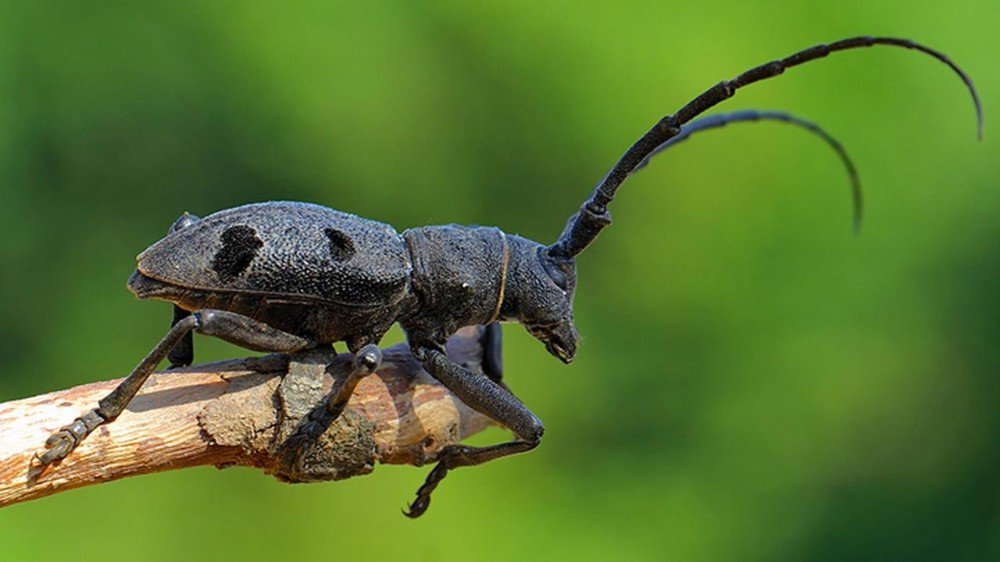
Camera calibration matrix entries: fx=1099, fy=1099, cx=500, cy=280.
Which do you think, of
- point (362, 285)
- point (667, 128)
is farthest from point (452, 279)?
point (667, 128)

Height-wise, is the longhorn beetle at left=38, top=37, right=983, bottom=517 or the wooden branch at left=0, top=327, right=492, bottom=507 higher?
the longhorn beetle at left=38, top=37, right=983, bottom=517

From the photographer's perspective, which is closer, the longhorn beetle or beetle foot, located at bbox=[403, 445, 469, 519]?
the longhorn beetle

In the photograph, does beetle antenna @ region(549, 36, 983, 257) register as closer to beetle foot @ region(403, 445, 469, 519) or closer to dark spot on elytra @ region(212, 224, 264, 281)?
beetle foot @ region(403, 445, 469, 519)

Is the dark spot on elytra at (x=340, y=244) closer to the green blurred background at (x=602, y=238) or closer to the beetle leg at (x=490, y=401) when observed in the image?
the beetle leg at (x=490, y=401)

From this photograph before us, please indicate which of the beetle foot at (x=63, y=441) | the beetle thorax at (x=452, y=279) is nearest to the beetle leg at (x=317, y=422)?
the beetle thorax at (x=452, y=279)

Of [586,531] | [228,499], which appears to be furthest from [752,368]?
[228,499]

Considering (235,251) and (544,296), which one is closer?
(235,251)

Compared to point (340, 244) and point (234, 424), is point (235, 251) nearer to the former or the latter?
point (340, 244)

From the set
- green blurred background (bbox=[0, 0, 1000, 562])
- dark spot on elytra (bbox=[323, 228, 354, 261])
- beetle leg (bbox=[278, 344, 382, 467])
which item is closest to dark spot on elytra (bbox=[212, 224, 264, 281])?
dark spot on elytra (bbox=[323, 228, 354, 261])

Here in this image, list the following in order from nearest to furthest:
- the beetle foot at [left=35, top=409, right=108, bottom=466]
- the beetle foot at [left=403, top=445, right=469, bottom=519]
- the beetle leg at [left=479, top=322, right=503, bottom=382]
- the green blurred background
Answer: the beetle foot at [left=35, top=409, right=108, bottom=466]
the beetle foot at [left=403, top=445, right=469, bottom=519]
the beetle leg at [left=479, top=322, right=503, bottom=382]
the green blurred background
